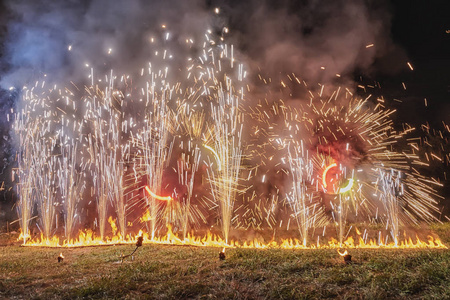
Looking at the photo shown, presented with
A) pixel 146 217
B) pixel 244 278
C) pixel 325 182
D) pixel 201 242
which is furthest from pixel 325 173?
pixel 244 278

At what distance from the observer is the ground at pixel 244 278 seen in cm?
702

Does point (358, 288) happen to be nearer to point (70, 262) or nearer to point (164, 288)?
point (164, 288)

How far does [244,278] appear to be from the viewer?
8.37 metres

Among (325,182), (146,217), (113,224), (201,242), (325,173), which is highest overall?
(325,173)

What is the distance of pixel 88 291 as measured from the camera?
8.08 m

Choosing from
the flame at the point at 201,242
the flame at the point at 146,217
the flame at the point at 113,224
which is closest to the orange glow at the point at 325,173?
the flame at the point at 201,242

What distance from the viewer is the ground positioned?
7.02 metres

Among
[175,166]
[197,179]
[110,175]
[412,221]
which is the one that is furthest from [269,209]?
[110,175]

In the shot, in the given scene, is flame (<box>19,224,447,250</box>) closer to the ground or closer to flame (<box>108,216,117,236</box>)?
flame (<box>108,216,117,236</box>)

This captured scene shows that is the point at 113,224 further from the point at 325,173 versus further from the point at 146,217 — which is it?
the point at 325,173

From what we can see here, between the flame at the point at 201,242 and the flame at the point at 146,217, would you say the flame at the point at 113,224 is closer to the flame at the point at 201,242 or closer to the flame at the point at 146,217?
the flame at the point at 201,242

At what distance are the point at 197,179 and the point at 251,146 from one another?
4.22 meters

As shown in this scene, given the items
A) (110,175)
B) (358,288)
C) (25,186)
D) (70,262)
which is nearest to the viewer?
(358,288)

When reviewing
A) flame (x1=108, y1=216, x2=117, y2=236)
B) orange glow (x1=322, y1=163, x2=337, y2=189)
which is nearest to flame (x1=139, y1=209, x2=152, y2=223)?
flame (x1=108, y1=216, x2=117, y2=236)
